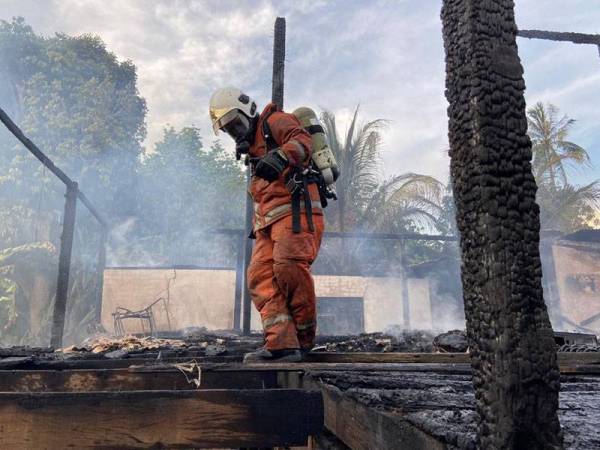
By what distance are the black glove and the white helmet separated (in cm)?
67

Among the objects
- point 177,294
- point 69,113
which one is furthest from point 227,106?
point 69,113

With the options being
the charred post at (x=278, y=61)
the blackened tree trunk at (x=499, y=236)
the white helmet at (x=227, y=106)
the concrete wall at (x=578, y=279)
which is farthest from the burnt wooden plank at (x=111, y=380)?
the concrete wall at (x=578, y=279)

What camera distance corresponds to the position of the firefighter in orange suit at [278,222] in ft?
9.58

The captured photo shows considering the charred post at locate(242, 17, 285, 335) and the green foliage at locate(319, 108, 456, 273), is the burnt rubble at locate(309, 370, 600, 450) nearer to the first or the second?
the charred post at locate(242, 17, 285, 335)

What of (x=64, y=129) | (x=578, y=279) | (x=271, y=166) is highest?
(x=64, y=129)

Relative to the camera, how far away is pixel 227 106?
340 centimetres

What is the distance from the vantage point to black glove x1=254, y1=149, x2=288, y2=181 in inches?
113

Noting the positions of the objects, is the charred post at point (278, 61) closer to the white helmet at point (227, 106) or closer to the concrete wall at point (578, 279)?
the white helmet at point (227, 106)

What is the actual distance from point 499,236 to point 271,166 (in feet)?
7.11

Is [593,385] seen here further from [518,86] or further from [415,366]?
[518,86]

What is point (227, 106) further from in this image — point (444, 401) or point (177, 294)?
point (177, 294)

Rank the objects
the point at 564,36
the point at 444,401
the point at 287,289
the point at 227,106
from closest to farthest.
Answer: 1. the point at 444,401
2. the point at 287,289
3. the point at 227,106
4. the point at 564,36

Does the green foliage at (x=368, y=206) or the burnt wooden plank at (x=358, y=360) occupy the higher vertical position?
the green foliage at (x=368, y=206)

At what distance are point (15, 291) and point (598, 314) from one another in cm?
1739
